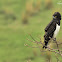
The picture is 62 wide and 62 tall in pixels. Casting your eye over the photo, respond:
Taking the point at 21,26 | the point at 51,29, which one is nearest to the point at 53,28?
the point at 51,29

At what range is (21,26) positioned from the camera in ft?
45.6

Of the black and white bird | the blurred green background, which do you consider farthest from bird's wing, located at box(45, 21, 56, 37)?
the blurred green background

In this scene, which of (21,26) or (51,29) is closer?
(51,29)

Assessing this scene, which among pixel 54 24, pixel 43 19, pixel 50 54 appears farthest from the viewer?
pixel 43 19

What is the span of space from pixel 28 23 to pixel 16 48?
7.71 feet

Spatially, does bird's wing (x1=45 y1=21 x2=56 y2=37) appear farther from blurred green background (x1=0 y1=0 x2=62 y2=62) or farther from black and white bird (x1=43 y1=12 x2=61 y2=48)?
blurred green background (x1=0 y1=0 x2=62 y2=62)

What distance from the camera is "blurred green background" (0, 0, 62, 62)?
37.1 feet

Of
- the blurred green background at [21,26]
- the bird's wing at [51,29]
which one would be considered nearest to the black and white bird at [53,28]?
the bird's wing at [51,29]

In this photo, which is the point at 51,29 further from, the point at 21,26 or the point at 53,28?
the point at 21,26

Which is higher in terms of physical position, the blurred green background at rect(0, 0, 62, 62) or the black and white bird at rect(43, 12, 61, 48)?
the black and white bird at rect(43, 12, 61, 48)

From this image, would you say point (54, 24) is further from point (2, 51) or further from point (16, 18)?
point (16, 18)

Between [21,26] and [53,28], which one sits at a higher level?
[53,28]

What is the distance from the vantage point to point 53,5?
1523 centimetres

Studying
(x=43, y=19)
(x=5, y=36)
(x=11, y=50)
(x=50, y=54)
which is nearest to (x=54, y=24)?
(x=50, y=54)
